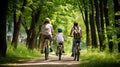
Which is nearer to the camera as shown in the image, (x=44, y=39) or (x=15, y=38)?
(x=44, y=39)

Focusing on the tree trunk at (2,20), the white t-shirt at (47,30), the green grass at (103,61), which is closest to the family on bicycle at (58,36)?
the white t-shirt at (47,30)

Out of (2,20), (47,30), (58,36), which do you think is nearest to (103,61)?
(47,30)

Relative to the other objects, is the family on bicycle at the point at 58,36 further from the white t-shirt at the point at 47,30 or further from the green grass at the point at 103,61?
the green grass at the point at 103,61

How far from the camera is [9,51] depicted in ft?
72.3

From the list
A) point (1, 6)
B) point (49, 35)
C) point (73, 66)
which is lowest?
point (73, 66)

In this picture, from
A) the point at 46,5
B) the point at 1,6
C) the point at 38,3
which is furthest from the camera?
the point at 46,5

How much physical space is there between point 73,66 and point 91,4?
16.7 m

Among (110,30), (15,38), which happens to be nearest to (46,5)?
(15,38)

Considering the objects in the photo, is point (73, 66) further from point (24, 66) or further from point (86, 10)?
point (86, 10)

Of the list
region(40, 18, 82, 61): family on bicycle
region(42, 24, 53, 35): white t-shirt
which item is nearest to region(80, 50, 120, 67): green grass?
region(40, 18, 82, 61): family on bicycle

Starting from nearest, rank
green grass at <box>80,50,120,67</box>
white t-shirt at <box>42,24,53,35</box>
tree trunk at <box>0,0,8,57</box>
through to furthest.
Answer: green grass at <box>80,50,120,67</box> < tree trunk at <box>0,0,8,57</box> < white t-shirt at <box>42,24,53,35</box>

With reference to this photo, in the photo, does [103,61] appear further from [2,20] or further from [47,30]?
[2,20]

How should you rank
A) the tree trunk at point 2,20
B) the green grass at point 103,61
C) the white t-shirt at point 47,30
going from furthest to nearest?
1. the white t-shirt at point 47,30
2. the tree trunk at point 2,20
3. the green grass at point 103,61

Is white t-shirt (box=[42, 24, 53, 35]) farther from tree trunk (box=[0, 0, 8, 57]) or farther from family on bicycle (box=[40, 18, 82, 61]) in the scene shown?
tree trunk (box=[0, 0, 8, 57])
